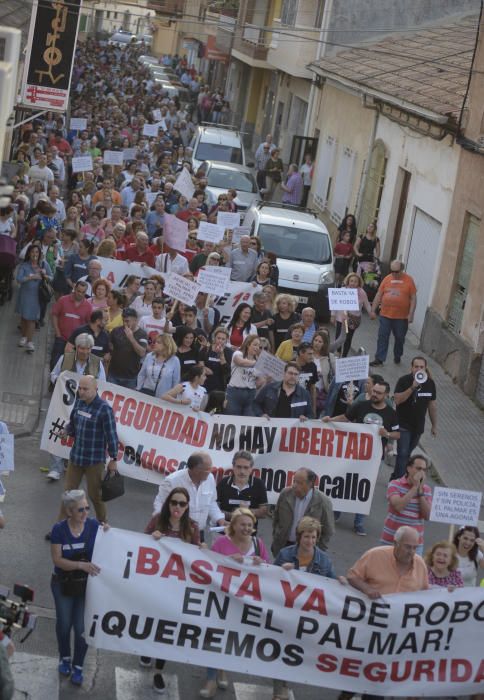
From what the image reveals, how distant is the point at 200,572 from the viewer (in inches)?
365

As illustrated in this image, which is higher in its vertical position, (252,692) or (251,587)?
(251,587)

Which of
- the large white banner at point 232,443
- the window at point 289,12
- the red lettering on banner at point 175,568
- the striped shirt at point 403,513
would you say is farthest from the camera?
the window at point 289,12

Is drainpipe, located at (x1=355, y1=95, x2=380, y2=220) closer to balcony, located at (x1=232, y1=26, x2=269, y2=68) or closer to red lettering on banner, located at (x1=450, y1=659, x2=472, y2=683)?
balcony, located at (x1=232, y1=26, x2=269, y2=68)

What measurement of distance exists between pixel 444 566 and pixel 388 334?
10568 mm

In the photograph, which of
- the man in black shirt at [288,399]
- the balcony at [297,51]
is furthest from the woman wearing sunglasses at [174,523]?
the balcony at [297,51]

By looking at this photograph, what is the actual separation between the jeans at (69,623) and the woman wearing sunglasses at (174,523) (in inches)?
21.7

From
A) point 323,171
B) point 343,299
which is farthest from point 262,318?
point 323,171

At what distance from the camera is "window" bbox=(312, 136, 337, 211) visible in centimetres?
3509

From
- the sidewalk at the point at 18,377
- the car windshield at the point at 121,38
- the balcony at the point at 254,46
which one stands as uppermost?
the balcony at the point at 254,46

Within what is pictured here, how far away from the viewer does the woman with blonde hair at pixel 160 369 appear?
1389cm

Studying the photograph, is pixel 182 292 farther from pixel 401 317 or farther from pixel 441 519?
pixel 441 519

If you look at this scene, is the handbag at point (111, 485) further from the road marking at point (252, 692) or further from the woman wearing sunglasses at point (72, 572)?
the road marking at point (252, 692)

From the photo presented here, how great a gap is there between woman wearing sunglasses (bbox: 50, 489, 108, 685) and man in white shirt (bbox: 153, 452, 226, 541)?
1.11 meters

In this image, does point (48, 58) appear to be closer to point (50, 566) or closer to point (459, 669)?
point (50, 566)
